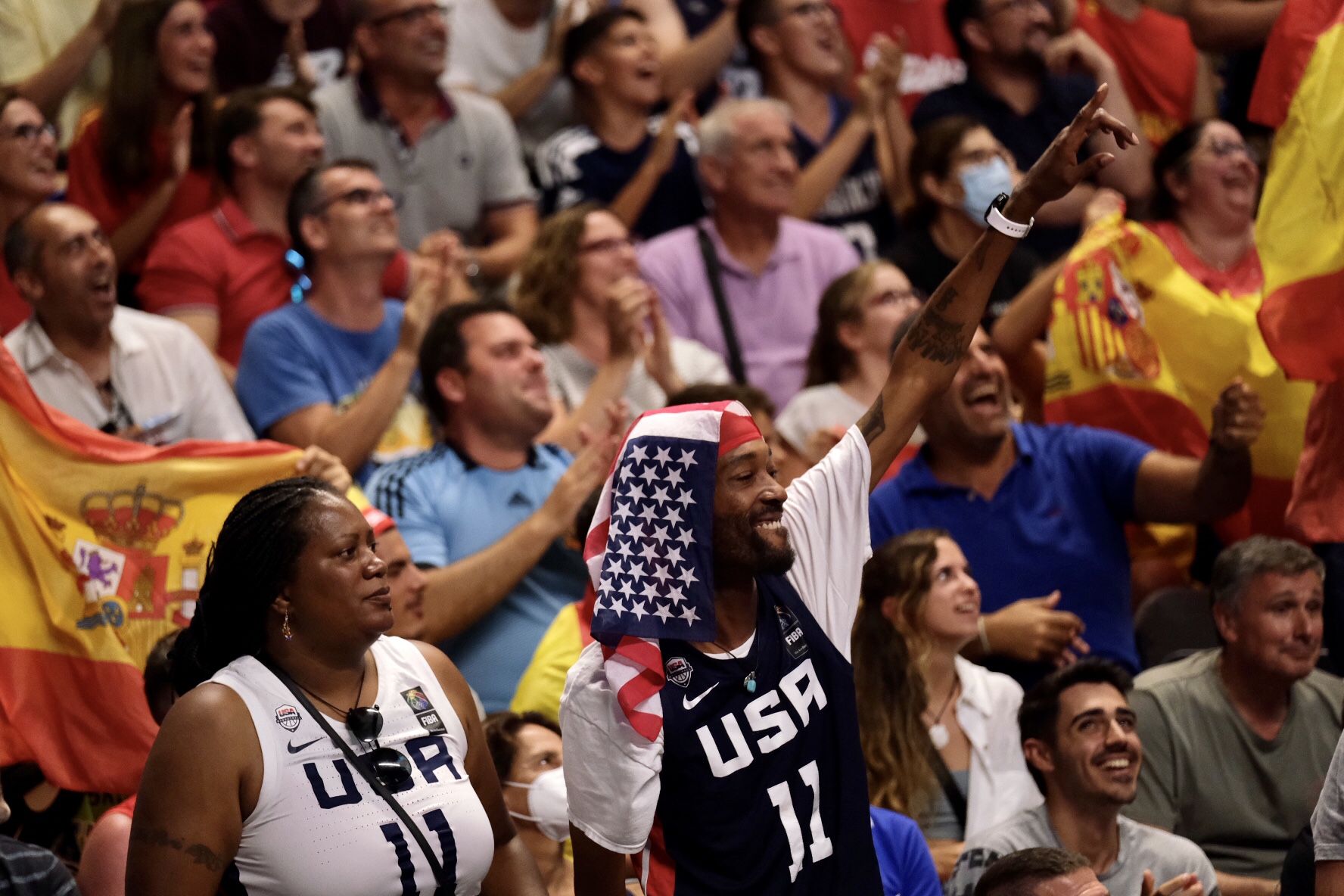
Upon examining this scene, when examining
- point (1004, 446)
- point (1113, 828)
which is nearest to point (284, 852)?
point (1113, 828)

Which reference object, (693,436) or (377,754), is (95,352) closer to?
(377,754)

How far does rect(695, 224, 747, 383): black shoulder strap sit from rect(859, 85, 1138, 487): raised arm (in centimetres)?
324

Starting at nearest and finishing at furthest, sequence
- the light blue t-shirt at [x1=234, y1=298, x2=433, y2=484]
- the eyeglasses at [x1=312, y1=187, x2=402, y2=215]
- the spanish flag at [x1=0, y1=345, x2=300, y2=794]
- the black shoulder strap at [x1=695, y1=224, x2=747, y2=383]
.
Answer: the spanish flag at [x1=0, y1=345, x2=300, y2=794] → the light blue t-shirt at [x1=234, y1=298, x2=433, y2=484] → the eyeglasses at [x1=312, y1=187, x2=402, y2=215] → the black shoulder strap at [x1=695, y1=224, x2=747, y2=383]

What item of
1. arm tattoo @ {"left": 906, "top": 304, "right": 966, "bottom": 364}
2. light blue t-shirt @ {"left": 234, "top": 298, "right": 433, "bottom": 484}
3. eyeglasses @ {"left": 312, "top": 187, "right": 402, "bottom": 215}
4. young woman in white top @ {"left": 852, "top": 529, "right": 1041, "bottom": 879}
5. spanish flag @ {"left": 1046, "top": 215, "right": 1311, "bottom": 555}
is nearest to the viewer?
arm tattoo @ {"left": 906, "top": 304, "right": 966, "bottom": 364}

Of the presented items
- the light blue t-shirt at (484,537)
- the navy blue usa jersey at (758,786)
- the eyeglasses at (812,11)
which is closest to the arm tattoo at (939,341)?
the navy blue usa jersey at (758,786)

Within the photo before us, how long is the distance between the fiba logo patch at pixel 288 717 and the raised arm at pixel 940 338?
120 centimetres

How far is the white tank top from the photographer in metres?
3.19

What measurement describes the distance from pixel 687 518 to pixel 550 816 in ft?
4.62

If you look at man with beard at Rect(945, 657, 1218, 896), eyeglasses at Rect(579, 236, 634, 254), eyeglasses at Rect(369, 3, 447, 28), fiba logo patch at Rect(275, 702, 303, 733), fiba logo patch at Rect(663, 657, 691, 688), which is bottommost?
man with beard at Rect(945, 657, 1218, 896)

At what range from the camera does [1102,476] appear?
5.63 metres

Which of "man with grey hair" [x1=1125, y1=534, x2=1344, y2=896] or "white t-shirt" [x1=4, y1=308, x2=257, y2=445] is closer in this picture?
"man with grey hair" [x1=1125, y1=534, x2=1344, y2=896]

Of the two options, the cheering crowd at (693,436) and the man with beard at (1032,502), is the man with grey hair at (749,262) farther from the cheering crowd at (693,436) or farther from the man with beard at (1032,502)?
the man with beard at (1032,502)

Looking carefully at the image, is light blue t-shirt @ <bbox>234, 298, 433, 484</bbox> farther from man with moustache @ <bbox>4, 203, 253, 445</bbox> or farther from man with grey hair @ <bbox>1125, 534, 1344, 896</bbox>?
man with grey hair @ <bbox>1125, 534, 1344, 896</bbox>

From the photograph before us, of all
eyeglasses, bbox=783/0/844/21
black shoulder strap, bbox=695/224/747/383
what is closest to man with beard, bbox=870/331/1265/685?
black shoulder strap, bbox=695/224/747/383
